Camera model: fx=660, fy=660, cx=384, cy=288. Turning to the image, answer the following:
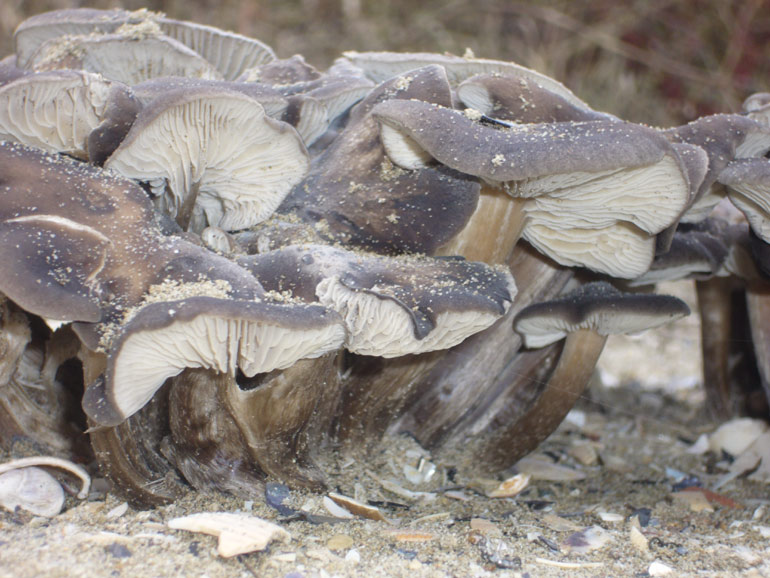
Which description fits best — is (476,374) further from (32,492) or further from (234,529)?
(32,492)

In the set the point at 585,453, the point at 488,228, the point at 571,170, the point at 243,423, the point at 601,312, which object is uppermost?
the point at 571,170

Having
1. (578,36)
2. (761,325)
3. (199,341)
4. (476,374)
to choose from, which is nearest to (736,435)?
(761,325)

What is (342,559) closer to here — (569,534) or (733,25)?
(569,534)

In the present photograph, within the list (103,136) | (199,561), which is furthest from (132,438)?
(103,136)

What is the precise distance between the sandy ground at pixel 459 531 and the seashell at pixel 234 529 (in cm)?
2

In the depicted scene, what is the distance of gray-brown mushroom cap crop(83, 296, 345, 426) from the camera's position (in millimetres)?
1550

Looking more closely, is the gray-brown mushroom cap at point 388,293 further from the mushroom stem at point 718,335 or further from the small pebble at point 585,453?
the mushroom stem at point 718,335

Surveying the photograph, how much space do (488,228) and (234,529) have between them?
133cm

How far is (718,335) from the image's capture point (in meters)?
3.79

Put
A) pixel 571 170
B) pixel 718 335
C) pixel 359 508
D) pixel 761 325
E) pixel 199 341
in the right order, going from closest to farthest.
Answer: pixel 199 341 < pixel 571 170 < pixel 359 508 < pixel 761 325 < pixel 718 335

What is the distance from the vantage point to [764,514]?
2.54m

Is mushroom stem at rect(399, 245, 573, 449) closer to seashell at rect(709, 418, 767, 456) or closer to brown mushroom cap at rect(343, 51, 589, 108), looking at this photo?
brown mushroom cap at rect(343, 51, 589, 108)

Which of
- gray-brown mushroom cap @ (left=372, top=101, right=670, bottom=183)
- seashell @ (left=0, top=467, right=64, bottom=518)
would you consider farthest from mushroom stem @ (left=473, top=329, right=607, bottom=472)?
seashell @ (left=0, top=467, right=64, bottom=518)

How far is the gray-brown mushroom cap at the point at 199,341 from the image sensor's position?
155cm
